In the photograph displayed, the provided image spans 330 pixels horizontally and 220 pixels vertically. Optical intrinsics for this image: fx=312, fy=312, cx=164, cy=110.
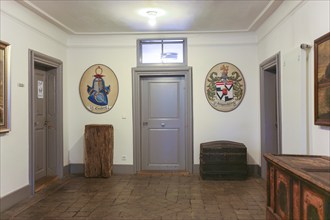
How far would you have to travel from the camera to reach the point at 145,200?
4383mm

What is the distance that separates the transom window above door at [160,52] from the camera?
6074mm

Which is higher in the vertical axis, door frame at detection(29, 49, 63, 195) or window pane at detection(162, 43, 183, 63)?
window pane at detection(162, 43, 183, 63)

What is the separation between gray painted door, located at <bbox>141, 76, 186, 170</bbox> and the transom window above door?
32 centimetres

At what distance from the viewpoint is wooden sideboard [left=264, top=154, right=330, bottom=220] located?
1900mm

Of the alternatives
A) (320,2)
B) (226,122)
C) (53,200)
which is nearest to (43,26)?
(53,200)

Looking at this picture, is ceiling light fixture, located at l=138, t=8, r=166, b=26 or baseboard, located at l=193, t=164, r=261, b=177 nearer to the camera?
ceiling light fixture, located at l=138, t=8, r=166, b=26

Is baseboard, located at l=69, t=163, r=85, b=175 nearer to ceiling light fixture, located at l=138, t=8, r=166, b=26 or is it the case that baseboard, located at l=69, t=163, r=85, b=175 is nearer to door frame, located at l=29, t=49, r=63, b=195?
door frame, located at l=29, t=49, r=63, b=195

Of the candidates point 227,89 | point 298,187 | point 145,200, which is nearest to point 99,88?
point 227,89

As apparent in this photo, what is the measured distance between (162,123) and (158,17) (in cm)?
212

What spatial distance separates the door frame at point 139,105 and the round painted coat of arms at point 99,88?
41cm

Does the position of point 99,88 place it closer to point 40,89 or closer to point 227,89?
point 40,89

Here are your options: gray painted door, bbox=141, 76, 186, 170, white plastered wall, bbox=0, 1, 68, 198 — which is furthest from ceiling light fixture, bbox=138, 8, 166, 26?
white plastered wall, bbox=0, 1, 68, 198

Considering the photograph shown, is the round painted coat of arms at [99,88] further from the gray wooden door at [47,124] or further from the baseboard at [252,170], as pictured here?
the baseboard at [252,170]

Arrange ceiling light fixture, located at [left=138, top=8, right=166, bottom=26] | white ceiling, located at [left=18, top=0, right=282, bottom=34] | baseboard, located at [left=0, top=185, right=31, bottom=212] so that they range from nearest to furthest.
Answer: baseboard, located at [left=0, top=185, right=31, bottom=212] < white ceiling, located at [left=18, top=0, right=282, bottom=34] < ceiling light fixture, located at [left=138, top=8, right=166, bottom=26]
